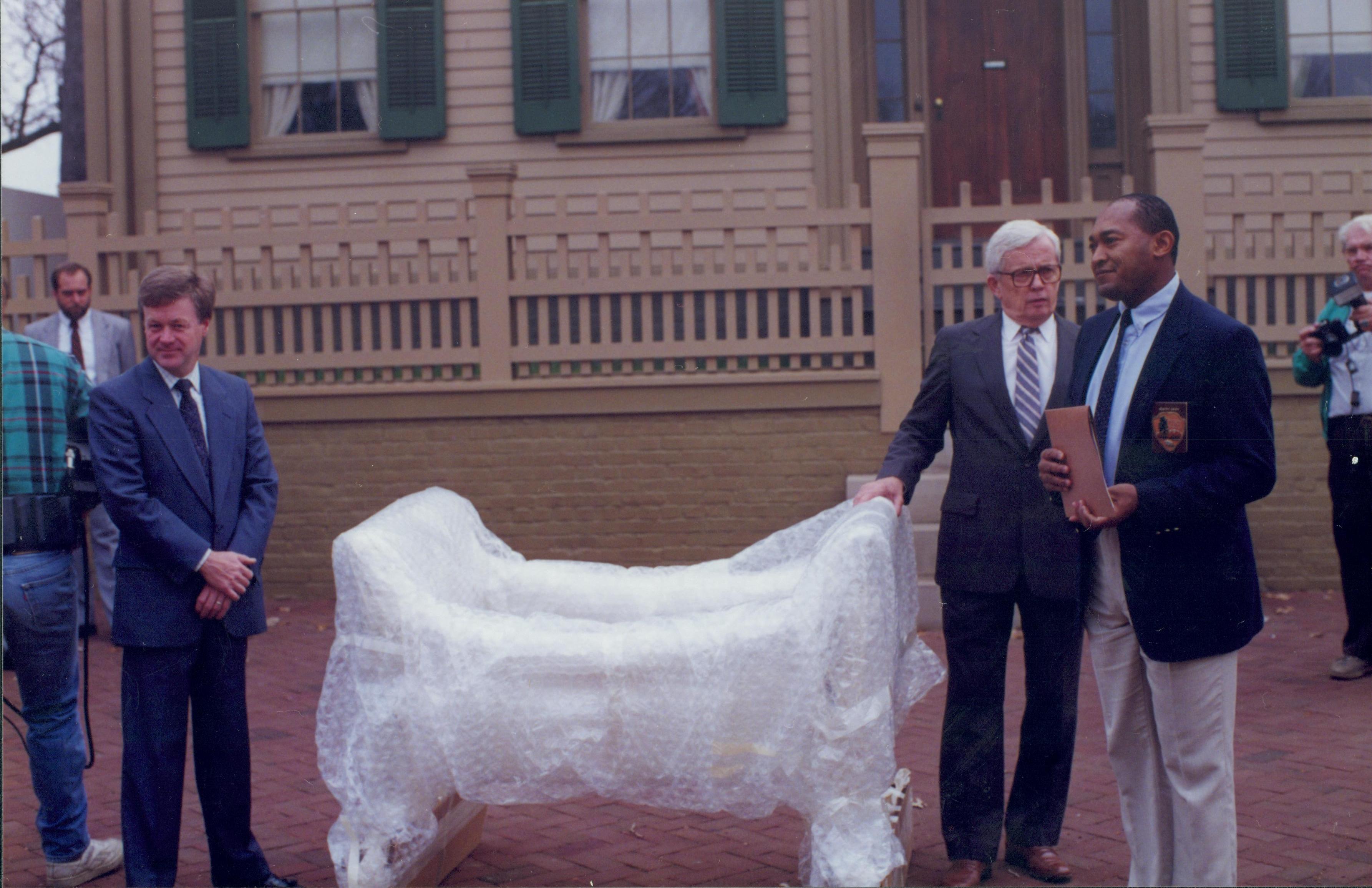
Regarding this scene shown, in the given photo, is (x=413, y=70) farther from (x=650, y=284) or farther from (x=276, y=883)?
(x=276, y=883)

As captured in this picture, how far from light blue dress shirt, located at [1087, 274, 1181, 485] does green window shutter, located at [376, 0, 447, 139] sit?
27.2 ft

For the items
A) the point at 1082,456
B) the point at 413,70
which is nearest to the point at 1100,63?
the point at 413,70

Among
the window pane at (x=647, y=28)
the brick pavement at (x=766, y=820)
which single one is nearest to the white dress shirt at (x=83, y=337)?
the brick pavement at (x=766, y=820)

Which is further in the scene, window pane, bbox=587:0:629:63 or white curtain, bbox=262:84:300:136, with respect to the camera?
white curtain, bbox=262:84:300:136

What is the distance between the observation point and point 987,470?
407 cm

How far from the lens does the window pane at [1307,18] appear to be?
10.7 metres

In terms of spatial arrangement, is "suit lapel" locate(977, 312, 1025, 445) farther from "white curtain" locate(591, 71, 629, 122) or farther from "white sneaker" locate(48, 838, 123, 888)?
"white curtain" locate(591, 71, 629, 122)

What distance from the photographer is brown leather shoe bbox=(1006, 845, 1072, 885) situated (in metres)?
3.98

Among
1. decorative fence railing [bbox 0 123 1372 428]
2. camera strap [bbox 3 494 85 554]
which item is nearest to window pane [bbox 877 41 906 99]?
decorative fence railing [bbox 0 123 1372 428]

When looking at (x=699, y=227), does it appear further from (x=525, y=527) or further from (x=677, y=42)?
(x=677, y=42)

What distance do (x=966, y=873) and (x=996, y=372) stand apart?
1.53m

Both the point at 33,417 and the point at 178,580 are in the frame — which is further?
the point at 33,417

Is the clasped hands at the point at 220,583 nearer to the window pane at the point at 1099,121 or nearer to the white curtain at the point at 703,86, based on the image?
the white curtain at the point at 703,86

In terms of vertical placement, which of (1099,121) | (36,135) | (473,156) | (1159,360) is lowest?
(1159,360)
